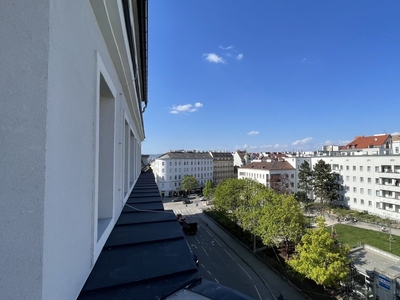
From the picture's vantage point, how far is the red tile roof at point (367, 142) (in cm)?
3778

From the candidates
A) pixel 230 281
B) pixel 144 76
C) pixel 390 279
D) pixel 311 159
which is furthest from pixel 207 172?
pixel 144 76

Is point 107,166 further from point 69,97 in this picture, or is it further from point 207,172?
point 207,172

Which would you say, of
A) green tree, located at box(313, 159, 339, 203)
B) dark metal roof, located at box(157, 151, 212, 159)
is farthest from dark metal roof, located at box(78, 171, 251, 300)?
dark metal roof, located at box(157, 151, 212, 159)

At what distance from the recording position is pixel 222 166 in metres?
58.6

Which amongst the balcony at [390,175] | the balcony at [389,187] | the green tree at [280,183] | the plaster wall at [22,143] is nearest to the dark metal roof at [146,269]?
the plaster wall at [22,143]

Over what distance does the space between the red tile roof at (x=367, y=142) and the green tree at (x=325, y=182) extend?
36.6 feet

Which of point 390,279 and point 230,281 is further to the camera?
point 230,281

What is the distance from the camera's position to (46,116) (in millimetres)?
1043

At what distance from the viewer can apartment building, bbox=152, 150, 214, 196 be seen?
151ft

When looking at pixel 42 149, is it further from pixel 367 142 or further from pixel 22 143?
pixel 367 142

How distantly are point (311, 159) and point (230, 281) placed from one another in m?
35.1

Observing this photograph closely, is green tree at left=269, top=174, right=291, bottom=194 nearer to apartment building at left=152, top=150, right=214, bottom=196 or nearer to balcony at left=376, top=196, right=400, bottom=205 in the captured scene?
balcony at left=376, top=196, right=400, bottom=205

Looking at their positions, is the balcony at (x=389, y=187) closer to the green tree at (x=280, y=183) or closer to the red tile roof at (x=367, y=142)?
the red tile roof at (x=367, y=142)

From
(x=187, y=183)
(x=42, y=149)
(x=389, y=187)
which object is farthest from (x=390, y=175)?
(x=42, y=149)
